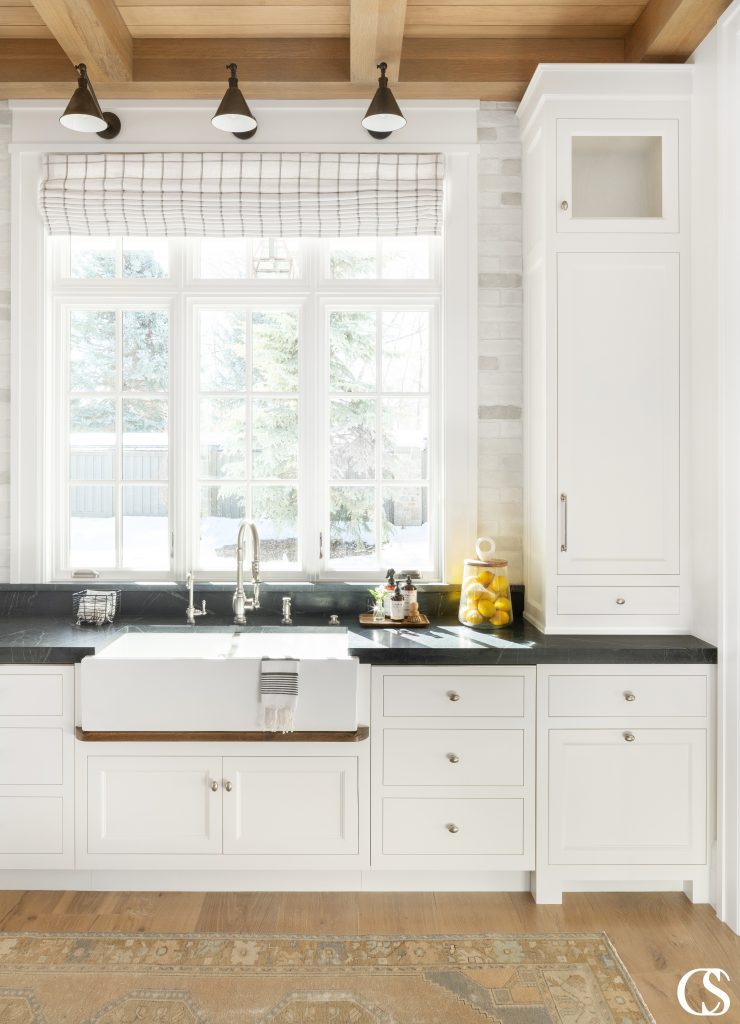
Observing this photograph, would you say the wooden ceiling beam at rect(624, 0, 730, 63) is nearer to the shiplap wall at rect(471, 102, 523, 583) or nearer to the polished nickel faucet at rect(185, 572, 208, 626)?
the shiplap wall at rect(471, 102, 523, 583)

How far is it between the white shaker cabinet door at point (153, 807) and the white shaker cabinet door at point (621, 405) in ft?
5.20

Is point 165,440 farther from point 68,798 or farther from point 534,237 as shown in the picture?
point 534,237

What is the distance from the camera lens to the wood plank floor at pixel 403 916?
2.22 meters

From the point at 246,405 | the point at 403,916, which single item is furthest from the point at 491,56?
the point at 403,916

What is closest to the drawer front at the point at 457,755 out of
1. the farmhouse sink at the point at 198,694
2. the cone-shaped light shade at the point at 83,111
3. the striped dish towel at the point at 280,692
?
the farmhouse sink at the point at 198,694

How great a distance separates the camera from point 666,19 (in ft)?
7.77

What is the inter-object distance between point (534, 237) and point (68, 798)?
2.57 meters

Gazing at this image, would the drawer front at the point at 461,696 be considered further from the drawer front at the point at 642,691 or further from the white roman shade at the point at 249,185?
the white roman shade at the point at 249,185

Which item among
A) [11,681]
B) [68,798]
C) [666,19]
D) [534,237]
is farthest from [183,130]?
[68,798]

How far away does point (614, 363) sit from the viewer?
8.36ft

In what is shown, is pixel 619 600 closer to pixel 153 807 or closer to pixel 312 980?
pixel 312 980

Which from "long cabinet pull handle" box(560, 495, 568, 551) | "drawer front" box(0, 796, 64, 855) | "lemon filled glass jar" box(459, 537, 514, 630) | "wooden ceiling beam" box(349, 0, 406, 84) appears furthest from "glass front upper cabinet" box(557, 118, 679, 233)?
"drawer front" box(0, 796, 64, 855)

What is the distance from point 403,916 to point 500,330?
7.07 ft

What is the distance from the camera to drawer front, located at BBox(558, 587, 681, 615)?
2.57m
